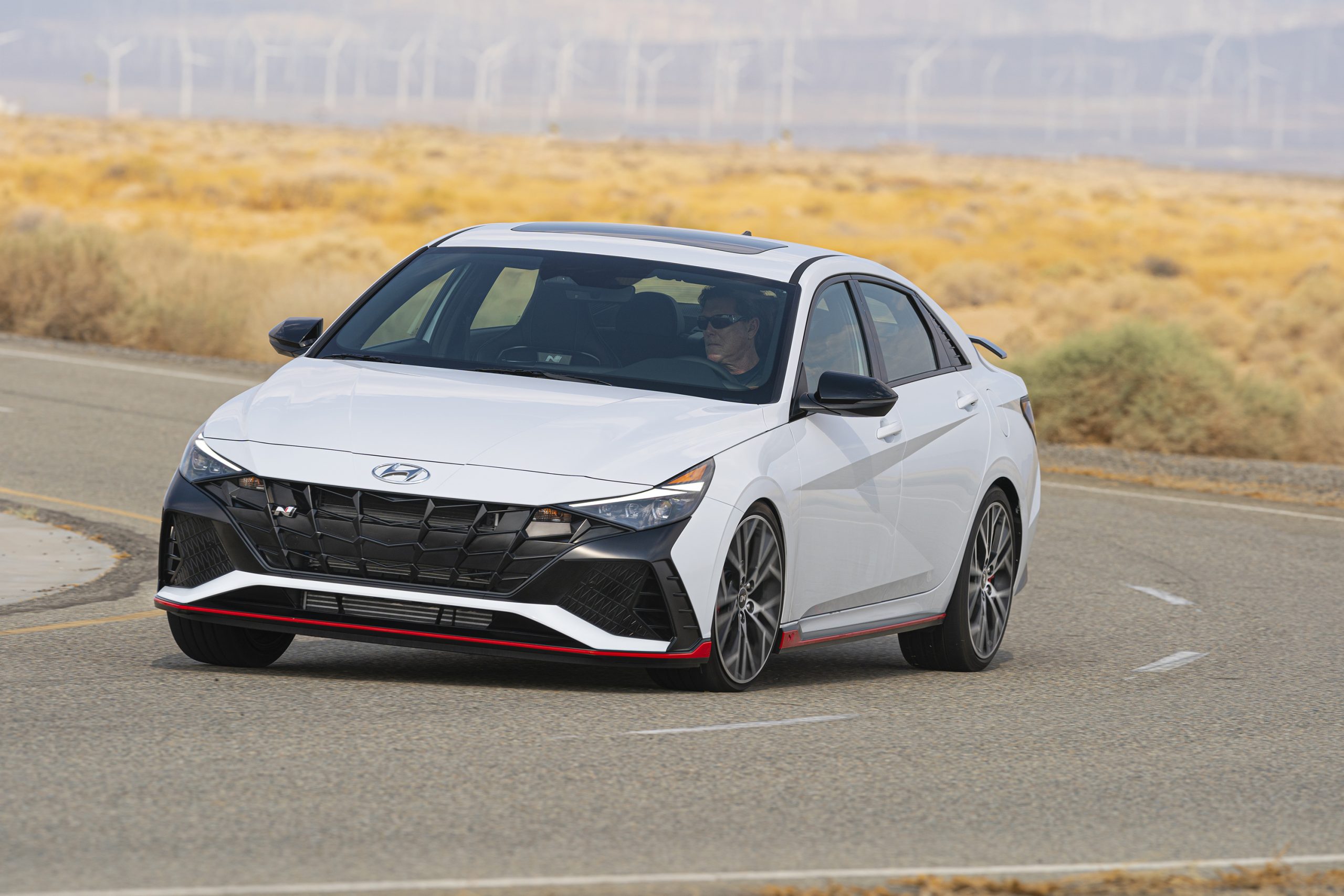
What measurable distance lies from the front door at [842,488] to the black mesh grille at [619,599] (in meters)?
0.87

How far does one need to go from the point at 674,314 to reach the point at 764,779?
255 centimetres

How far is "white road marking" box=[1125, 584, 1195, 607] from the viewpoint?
37.9 feet

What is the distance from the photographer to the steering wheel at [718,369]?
7.70 meters

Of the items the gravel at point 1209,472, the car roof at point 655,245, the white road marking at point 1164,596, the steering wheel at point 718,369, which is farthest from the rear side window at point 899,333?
the gravel at point 1209,472

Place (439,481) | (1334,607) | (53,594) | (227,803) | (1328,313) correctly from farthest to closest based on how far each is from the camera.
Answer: (1328,313)
(1334,607)
(53,594)
(439,481)
(227,803)

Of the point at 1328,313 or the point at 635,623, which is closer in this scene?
the point at 635,623

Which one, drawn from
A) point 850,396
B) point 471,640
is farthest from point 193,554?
point 850,396

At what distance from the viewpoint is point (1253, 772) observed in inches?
264

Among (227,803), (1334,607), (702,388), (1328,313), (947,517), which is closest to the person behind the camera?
(227,803)

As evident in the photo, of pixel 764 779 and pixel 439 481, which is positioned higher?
pixel 439 481

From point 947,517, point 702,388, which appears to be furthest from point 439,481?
point 947,517

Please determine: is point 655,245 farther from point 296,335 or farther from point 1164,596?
point 1164,596

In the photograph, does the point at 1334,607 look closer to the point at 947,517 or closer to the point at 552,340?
the point at 947,517

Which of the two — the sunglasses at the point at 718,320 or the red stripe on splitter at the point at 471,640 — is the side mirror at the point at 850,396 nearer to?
the sunglasses at the point at 718,320
